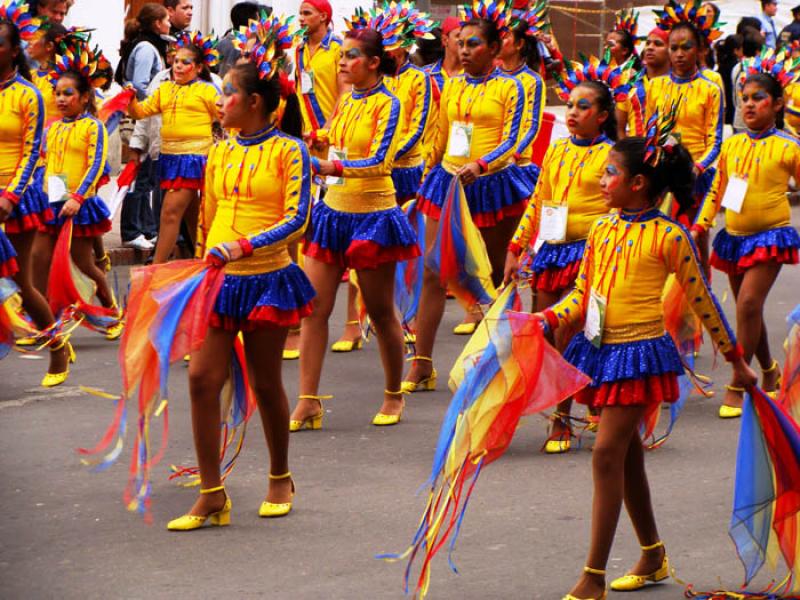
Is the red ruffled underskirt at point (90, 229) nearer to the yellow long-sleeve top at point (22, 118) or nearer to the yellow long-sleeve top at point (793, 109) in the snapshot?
the yellow long-sleeve top at point (22, 118)

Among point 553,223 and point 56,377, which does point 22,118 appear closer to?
point 56,377

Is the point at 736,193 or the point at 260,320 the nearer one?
the point at 260,320

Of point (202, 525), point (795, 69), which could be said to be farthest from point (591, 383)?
point (795, 69)

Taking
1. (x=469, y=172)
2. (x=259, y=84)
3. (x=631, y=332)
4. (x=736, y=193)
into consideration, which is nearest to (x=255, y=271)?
(x=259, y=84)

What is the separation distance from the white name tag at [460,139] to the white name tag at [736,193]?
4.87ft

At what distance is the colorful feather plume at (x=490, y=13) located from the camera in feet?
30.1

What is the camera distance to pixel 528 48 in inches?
380

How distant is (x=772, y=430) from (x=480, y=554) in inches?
49.7

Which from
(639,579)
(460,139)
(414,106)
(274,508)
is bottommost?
(274,508)

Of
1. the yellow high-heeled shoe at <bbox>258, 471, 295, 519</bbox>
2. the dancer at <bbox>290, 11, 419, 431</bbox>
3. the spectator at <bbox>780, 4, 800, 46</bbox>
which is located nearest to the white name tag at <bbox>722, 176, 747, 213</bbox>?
the dancer at <bbox>290, 11, 419, 431</bbox>

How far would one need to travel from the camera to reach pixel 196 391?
21.3 ft

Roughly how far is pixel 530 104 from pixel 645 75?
188cm

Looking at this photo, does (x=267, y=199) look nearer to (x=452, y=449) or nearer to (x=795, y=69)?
(x=452, y=449)

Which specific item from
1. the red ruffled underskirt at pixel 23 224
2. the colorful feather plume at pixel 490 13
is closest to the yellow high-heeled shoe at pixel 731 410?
the colorful feather plume at pixel 490 13
